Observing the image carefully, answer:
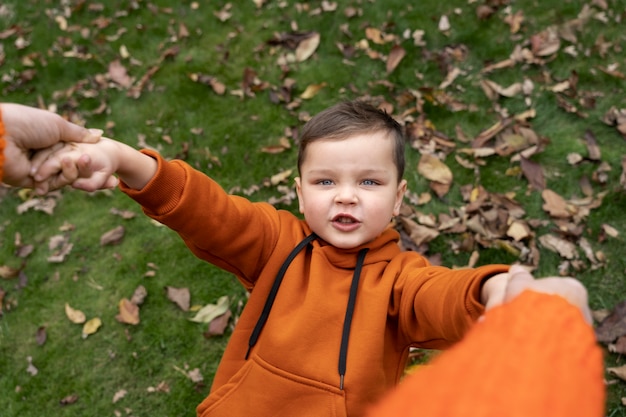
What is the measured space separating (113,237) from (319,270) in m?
2.54

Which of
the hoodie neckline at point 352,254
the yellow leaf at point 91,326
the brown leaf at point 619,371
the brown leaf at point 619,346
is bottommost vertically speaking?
the yellow leaf at point 91,326

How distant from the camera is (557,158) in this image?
3840 millimetres

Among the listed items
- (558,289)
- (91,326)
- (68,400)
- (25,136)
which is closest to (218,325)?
(91,326)

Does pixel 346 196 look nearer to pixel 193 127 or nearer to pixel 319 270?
pixel 319 270

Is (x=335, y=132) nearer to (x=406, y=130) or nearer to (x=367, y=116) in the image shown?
(x=367, y=116)

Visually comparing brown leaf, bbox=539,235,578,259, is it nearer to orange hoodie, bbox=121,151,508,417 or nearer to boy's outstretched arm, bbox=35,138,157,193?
orange hoodie, bbox=121,151,508,417

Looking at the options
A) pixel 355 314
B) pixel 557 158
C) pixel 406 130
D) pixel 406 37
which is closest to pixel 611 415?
pixel 355 314

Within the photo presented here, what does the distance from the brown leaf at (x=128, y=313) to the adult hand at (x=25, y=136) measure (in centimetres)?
223

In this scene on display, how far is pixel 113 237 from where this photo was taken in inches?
159

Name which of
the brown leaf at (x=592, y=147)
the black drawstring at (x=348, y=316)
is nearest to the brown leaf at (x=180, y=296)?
the black drawstring at (x=348, y=316)

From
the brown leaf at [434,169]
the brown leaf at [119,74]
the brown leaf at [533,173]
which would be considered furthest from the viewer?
the brown leaf at [119,74]

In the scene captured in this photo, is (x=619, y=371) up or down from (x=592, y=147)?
down

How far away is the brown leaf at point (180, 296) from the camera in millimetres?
3566

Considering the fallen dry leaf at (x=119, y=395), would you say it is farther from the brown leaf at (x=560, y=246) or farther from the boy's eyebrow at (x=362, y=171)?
the brown leaf at (x=560, y=246)
